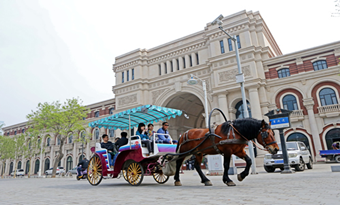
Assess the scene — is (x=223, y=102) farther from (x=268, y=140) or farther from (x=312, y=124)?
(x=268, y=140)

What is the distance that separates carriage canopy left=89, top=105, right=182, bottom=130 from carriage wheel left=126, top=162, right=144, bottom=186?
5.50 ft

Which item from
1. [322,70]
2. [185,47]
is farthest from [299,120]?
[185,47]

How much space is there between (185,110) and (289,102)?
48.8 feet

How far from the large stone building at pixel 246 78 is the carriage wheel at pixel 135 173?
19525 mm

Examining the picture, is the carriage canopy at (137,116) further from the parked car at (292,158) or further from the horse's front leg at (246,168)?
the parked car at (292,158)

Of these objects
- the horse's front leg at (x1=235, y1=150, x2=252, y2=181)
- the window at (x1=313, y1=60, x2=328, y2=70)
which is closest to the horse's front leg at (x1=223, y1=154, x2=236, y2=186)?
the horse's front leg at (x1=235, y1=150, x2=252, y2=181)

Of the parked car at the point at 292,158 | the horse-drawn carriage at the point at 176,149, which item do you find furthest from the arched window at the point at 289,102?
the horse-drawn carriage at the point at 176,149

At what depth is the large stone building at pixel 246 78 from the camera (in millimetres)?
24344

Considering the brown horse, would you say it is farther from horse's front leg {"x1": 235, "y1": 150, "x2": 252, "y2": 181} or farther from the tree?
the tree

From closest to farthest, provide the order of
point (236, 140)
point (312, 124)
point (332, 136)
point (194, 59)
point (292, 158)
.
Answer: point (236, 140) → point (292, 158) → point (332, 136) → point (312, 124) → point (194, 59)

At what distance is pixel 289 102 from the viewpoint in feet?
85.2

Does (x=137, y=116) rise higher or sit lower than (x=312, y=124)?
lower

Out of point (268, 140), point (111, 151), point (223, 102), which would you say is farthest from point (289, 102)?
point (111, 151)

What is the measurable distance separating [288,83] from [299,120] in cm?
411
